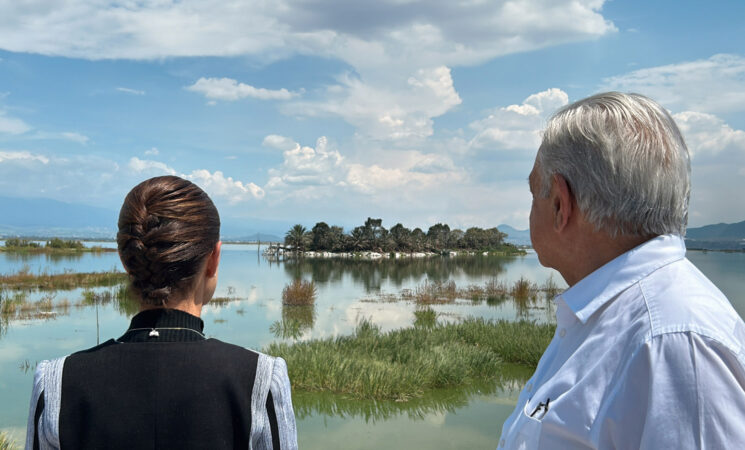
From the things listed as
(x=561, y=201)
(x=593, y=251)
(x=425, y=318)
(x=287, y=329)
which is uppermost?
(x=561, y=201)

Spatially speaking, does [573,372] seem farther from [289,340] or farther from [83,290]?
[83,290]

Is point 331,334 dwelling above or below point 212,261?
below

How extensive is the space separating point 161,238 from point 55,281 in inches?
894

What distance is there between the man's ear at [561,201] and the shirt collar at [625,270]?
0.47 feet

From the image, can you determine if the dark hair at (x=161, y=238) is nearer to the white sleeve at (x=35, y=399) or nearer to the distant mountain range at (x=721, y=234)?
the white sleeve at (x=35, y=399)

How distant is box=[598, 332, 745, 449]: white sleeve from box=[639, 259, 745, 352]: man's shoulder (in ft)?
0.06

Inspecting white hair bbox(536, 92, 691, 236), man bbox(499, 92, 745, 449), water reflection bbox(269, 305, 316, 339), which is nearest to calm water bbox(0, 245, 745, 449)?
water reflection bbox(269, 305, 316, 339)

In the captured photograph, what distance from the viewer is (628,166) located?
3.65 ft

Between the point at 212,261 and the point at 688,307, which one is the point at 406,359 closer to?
the point at 212,261

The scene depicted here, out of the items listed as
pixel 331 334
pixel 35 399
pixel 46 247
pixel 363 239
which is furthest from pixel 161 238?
pixel 363 239

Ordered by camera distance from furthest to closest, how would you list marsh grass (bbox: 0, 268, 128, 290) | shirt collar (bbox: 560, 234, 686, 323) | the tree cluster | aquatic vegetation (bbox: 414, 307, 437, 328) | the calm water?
the tree cluster
marsh grass (bbox: 0, 268, 128, 290)
aquatic vegetation (bbox: 414, 307, 437, 328)
the calm water
shirt collar (bbox: 560, 234, 686, 323)

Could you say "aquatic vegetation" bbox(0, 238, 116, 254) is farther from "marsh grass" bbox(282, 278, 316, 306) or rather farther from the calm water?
"marsh grass" bbox(282, 278, 316, 306)

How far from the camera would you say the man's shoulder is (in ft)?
3.00

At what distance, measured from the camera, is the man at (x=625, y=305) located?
0.90m
